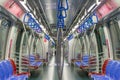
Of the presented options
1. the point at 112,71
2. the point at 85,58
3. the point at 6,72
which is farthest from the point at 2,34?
the point at 85,58

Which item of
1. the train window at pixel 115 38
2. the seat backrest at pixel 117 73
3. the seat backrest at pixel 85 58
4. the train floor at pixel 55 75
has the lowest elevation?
the train floor at pixel 55 75

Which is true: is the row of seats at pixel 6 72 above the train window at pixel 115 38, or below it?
below

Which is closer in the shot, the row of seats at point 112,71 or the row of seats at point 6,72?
the row of seats at point 112,71

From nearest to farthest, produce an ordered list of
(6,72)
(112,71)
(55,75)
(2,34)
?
1. (112,71)
2. (6,72)
3. (2,34)
4. (55,75)

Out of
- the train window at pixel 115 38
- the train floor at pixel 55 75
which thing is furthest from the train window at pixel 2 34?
the train window at pixel 115 38

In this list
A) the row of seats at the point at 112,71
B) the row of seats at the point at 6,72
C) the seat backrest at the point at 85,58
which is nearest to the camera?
the row of seats at the point at 112,71

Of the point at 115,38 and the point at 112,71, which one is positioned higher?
the point at 115,38

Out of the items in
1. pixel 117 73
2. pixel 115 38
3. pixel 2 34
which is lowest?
pixel 117 73

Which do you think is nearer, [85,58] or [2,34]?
[2,34]

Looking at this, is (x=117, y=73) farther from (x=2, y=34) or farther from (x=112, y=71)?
(x=2, y=34)

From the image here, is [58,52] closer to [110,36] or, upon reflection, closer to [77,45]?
[110,36]

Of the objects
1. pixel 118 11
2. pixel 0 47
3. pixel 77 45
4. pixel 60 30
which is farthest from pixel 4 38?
pixel 77 45

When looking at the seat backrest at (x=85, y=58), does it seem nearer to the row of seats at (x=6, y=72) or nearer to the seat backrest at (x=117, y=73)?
the row of seats at (x=6, y=72)

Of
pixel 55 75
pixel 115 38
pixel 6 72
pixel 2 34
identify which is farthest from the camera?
pixel 55 75
